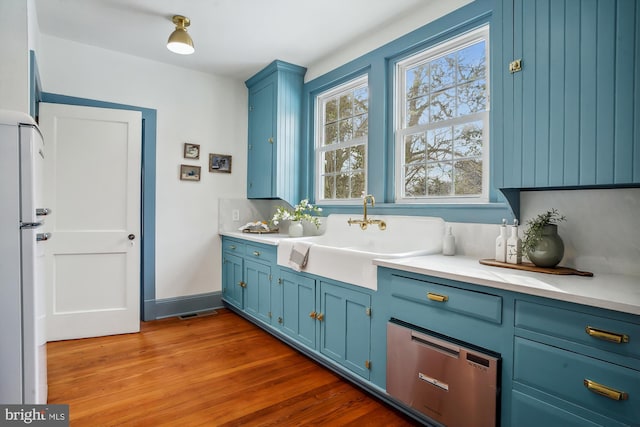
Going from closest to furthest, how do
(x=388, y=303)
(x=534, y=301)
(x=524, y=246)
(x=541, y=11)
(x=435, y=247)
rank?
(x=534, y=301) → (x=541, y=11) → (x=524, y=246) → (x=388, y=303) → (x=435, y=247)

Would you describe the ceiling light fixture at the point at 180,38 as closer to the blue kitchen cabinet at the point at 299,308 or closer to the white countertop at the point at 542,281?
the blue kitchen cabinet at the point at 299,308

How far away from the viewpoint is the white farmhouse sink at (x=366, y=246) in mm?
2201

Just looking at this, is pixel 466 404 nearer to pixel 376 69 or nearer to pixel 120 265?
pixel 376 69

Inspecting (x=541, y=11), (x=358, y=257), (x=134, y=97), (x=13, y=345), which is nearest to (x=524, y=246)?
(x=358, y=257)

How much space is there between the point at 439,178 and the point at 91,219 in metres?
3.03

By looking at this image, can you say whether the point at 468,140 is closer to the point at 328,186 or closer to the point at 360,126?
the point at 360,126

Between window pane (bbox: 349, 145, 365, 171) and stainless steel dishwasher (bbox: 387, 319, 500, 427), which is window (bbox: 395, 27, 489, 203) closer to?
window pane (bbox: 349, 145, 365, 171)

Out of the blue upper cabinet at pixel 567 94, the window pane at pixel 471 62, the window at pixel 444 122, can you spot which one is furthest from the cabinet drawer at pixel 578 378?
the window pane at pixel 471 62

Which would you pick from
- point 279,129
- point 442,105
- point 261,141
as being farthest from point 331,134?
point 442,105

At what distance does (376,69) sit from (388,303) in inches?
76.3

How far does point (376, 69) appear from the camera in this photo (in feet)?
9.64

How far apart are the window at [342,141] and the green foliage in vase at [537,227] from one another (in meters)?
1.54

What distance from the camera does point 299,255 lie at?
2.70m

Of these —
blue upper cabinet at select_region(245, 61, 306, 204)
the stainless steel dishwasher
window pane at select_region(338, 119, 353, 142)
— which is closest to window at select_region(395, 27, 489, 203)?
window pane at select_region(338, 119, 353, 142)
